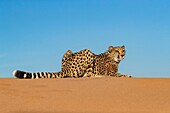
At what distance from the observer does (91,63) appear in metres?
10.7

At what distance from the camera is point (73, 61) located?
10727 millimetres

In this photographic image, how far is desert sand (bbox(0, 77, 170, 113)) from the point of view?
4.00 meters

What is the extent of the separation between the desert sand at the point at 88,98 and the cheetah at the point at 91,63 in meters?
4.54

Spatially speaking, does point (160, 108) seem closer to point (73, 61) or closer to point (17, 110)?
point (17, 110)

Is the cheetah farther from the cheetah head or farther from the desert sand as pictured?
the desert sand

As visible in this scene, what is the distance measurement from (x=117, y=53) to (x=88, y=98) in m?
6.37

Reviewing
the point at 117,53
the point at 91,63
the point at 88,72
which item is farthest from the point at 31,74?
the point at 117,53

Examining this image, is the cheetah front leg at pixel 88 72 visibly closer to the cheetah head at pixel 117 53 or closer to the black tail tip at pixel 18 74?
the cheetah head at pixel 117 53

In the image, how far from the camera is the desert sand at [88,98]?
400 centimetres

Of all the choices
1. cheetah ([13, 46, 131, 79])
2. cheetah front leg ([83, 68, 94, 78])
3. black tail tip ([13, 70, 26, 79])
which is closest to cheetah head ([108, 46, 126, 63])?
cheetah ([13, 46, 131, 79])

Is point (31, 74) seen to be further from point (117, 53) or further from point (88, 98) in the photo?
point (88, 98)

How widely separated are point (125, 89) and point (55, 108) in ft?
5.61

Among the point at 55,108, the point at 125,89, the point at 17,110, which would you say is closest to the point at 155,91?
the point at 125,89

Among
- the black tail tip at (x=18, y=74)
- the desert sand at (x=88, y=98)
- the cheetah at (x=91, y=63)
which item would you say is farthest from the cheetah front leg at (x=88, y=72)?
the desert sand at (x=88, y=98)
